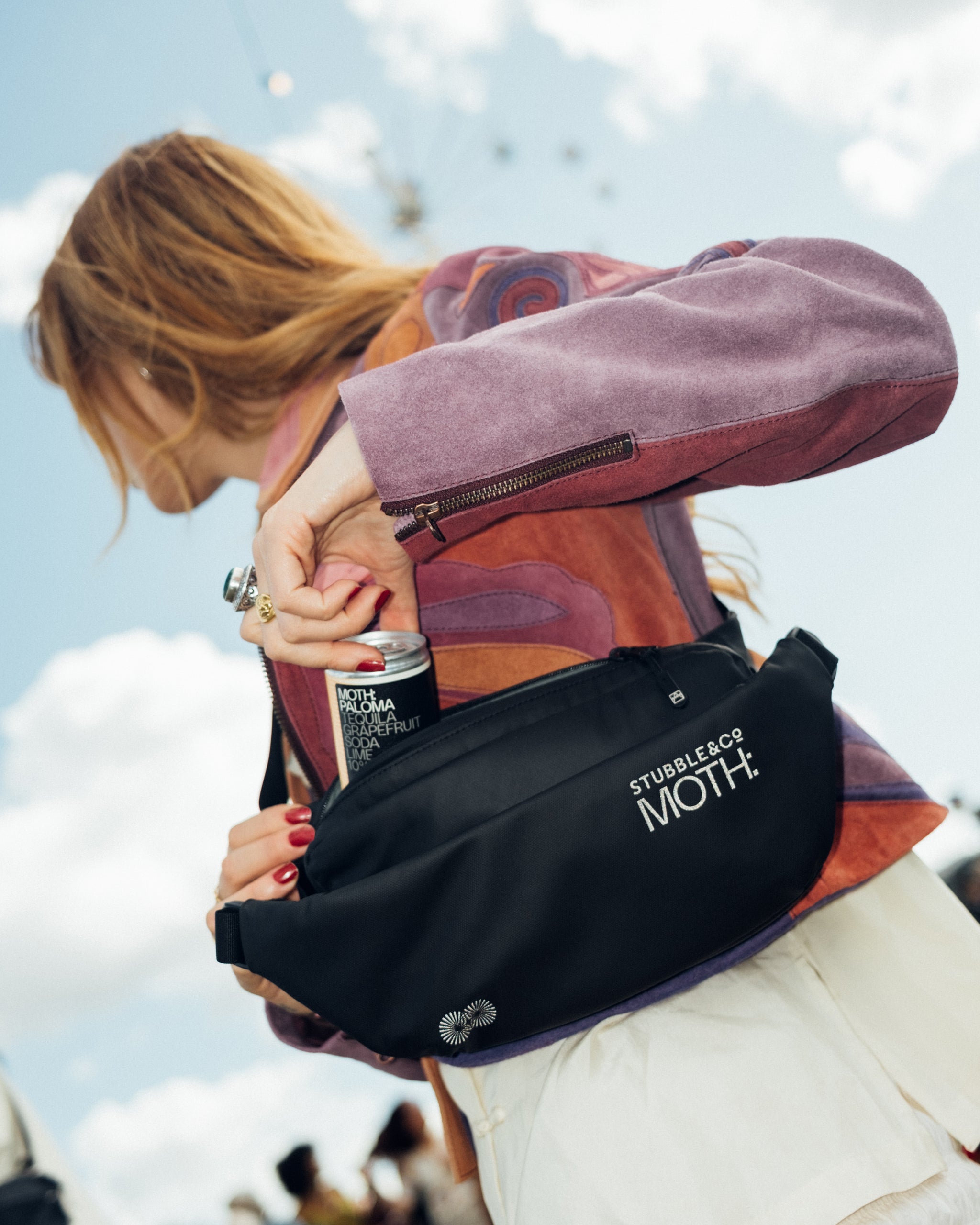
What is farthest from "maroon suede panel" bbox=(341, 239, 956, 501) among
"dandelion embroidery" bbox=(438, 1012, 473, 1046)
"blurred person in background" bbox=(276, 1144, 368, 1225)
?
"blurred person in background" bbox=(276, 1144, 368, 1225)

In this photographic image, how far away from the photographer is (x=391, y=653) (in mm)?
829

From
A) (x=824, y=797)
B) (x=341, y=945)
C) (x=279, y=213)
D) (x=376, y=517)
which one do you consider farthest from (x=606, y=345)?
(x=279, y=213)

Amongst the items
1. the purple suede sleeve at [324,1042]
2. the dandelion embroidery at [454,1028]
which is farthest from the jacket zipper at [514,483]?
the purple suede sleeve at [324,1042]

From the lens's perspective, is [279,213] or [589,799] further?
[279,213]

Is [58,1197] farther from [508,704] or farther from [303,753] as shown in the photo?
[508,704]

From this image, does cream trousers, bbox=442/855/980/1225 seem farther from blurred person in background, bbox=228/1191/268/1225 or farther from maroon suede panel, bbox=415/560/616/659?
blurred person in background, bbox=228/1191/268/1225

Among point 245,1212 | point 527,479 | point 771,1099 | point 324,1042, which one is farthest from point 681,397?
point 245,1212

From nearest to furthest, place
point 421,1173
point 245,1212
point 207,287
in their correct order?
point 207,287 → point 421,1173 → point 245,1212

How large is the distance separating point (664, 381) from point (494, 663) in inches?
18.6

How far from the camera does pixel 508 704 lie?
826 millimetres

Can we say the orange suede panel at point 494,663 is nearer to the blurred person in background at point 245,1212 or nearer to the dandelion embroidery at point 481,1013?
the dandelion embroidery at point 481,1013

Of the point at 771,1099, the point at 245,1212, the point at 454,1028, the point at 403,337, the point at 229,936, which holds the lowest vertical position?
the point at 245,1212

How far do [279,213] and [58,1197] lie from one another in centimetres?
184

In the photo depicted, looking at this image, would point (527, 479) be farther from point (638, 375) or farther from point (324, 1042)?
point (324, 1042)
